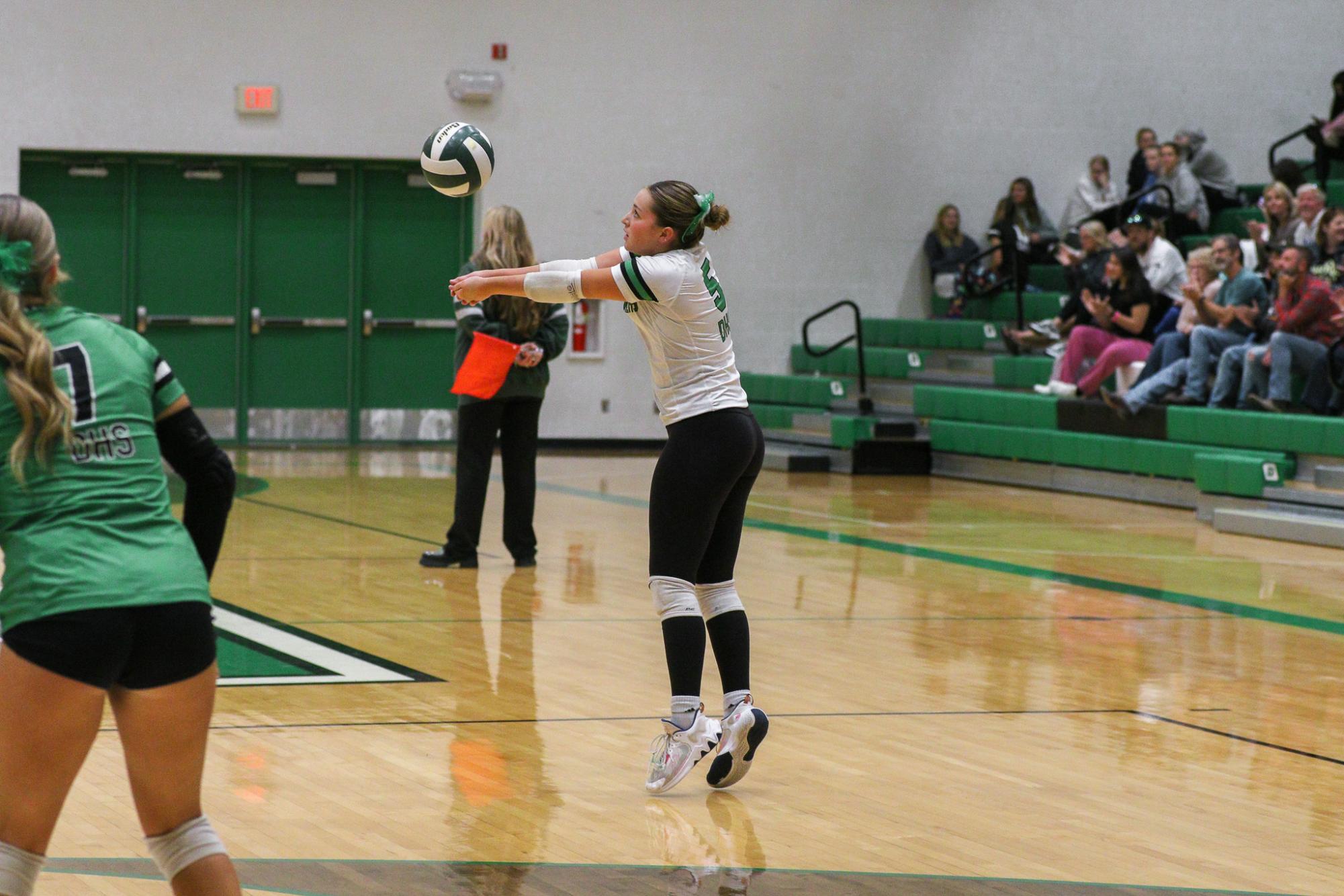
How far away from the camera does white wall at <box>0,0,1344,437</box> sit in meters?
16.9

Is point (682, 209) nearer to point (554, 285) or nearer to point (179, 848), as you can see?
point (554, 285)

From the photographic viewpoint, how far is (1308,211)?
13727mm

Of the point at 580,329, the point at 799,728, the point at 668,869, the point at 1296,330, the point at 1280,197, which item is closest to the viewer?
the point at 668,869

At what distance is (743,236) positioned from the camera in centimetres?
1862

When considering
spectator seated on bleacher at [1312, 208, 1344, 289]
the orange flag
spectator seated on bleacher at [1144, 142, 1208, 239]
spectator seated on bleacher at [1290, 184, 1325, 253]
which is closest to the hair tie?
the orange flag

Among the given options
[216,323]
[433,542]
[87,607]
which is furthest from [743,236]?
[87,607]

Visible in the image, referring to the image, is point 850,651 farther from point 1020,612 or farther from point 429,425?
point 429,425

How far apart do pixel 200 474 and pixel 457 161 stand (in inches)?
108

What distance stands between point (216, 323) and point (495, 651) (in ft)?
37.9

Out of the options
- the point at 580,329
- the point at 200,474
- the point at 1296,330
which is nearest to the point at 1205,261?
the point at 1296,330

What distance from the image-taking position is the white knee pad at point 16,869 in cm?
275

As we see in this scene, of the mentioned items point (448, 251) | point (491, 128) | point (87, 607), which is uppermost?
point (491, 128)

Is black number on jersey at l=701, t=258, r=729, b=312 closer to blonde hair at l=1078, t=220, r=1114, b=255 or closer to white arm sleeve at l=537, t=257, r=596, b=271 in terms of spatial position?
white arm sleeve at l=537, t=257, r=596, b=271

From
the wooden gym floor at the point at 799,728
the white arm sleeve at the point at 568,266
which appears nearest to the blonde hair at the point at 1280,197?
the wooden gym floor at the point at 799,728
